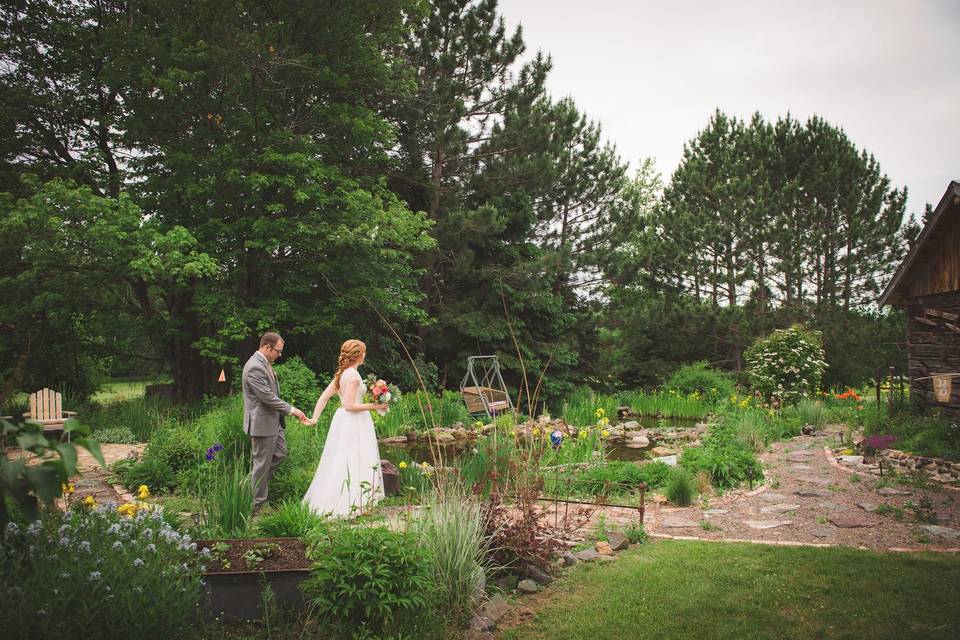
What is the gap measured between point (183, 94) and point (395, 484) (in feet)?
30.7

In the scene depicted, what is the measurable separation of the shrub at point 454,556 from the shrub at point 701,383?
13.4 m

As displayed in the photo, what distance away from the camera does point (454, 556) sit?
3.73 meters

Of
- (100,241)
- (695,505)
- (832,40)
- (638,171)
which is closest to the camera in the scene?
(695,505)

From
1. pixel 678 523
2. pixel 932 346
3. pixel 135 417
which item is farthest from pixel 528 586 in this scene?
pixel 932 346

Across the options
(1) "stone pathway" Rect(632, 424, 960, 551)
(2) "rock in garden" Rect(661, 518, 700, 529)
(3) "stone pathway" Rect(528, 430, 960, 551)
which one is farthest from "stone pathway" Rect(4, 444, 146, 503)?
(1) "stone pathway" Rect(632, 424, 960, 551)

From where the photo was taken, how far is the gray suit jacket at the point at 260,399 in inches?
223

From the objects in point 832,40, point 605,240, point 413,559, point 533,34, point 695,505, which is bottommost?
point 695,505

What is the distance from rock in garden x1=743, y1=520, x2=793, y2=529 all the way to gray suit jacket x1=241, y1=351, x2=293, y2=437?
4.73 metres

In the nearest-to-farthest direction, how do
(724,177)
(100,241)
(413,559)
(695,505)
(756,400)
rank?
(413,559)
(695,505)
(100,241)
(756,400)
(724,177)

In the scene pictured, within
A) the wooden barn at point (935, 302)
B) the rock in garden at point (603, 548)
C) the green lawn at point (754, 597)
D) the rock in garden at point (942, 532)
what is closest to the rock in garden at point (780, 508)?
the rock in garden at point (942, 532)

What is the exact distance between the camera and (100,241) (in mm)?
9383

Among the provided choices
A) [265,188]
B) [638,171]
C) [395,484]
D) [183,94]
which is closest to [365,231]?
[265,188]

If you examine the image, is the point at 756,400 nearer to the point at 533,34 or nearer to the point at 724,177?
the point at 724,177

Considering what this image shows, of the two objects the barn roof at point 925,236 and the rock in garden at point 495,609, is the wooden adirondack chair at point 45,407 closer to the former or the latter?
the rock in garden at point 495,609
